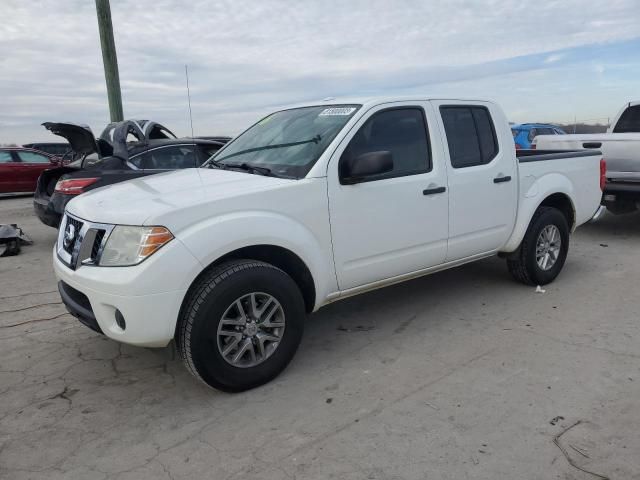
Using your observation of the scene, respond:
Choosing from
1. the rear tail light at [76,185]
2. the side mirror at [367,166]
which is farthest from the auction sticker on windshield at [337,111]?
the rear tail light at [76,185]

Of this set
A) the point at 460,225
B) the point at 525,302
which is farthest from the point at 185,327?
the point at 525,302

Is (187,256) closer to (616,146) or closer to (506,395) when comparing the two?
(506,395)

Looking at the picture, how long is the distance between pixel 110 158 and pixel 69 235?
3.80m

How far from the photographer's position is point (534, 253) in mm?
5055

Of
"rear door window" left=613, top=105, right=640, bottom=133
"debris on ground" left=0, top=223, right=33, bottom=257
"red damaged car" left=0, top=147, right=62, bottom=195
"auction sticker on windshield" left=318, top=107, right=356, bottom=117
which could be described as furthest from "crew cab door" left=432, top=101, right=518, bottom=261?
"red damaged car" left=0, top=147, right=62, bottom=195

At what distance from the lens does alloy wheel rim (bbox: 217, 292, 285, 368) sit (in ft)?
10.4

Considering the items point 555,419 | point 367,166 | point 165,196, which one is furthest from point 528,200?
point 165,196

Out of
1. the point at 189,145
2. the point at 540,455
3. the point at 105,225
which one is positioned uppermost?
the point at 189,145

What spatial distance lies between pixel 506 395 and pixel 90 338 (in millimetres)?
3107

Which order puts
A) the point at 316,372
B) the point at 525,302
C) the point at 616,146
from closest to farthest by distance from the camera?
the point at 316,372 → the point at 525,302 → the point at 616,146

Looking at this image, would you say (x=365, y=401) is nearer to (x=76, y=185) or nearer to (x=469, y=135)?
(x=469, y=135)

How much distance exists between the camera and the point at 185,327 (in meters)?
3.01

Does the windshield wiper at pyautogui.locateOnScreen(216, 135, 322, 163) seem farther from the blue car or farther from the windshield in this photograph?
the blue car

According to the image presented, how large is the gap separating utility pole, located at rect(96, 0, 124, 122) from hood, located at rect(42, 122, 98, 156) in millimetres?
2603
